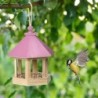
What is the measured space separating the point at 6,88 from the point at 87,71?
1.53 feet

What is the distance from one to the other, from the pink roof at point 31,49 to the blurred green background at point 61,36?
0.67 ft

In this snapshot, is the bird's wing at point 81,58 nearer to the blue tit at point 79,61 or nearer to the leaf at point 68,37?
the blue tit at point 79,61

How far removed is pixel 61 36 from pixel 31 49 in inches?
33.2

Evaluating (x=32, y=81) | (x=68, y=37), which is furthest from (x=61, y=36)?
(x=32, y=81)

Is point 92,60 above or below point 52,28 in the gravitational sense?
below

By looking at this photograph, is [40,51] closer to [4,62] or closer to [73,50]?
[73,50]

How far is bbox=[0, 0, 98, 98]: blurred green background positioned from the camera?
1.74m

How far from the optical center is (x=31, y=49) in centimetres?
133

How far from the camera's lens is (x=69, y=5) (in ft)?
5.93

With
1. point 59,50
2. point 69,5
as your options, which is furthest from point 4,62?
point 69,5

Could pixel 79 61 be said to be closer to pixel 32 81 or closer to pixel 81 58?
pixel 81 58

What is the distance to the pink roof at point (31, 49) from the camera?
1326mm

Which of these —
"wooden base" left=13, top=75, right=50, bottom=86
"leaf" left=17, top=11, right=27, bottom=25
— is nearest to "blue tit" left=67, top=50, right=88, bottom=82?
"wooden base" left=13, top=75, right=50, bottom=86

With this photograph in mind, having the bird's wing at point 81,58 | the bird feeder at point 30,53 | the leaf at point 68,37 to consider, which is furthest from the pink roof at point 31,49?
the leaf at point 68,37
